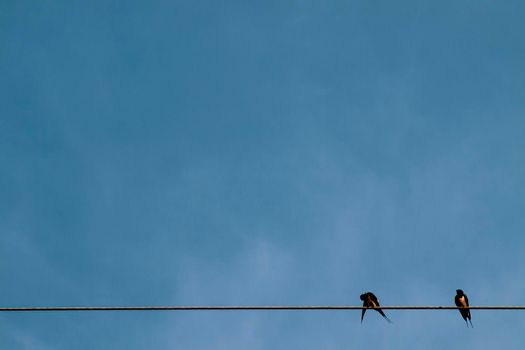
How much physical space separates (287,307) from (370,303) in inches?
374

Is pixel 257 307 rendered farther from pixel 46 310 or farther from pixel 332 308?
pixel 46 310

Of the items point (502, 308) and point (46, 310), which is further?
point (502, 308)

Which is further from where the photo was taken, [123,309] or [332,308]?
[332,308]

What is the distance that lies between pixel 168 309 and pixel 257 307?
3.95 ft

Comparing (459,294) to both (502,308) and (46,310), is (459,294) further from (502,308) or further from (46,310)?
(46,310)

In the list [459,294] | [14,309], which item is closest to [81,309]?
[14,309]

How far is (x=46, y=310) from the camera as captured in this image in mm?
7219

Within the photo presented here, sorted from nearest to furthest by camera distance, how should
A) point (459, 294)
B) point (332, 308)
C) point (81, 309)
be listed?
point (81, 309), point (332, 308), point (459, 294)

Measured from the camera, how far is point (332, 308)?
302 inches

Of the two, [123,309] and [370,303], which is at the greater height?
[370,303]

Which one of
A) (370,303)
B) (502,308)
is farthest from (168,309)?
(370,303)

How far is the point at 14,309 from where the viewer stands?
23.9 ft

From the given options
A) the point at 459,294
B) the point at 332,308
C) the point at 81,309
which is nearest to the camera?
the point at 81,309

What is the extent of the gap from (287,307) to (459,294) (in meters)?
10.5
